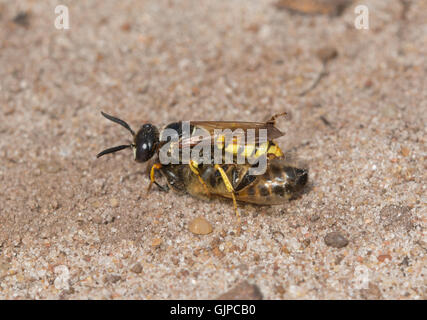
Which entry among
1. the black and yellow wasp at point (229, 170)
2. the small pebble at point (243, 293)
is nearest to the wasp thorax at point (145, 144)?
the black and yellow wasp at point (229, 170)

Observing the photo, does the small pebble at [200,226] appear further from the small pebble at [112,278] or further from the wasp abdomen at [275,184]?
the small pebble at [112,278]

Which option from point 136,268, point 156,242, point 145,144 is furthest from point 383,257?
point 145,144

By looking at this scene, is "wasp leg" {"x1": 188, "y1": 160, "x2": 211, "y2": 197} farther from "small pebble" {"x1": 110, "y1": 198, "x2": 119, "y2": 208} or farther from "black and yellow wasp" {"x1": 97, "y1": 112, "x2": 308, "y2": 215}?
"small pebble" {"x1": 110, "y1": 198, "x2": 119, "y2": 208}

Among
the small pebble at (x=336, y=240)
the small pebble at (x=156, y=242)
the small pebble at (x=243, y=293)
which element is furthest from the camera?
the small pebble at (x=156, y=242)

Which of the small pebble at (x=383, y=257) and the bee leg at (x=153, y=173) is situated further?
the bee leg at (x=153, y=173)

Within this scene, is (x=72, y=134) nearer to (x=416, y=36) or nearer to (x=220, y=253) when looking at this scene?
(x=220, y=253)

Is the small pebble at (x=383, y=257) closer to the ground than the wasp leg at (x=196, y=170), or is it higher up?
closer to the ground
